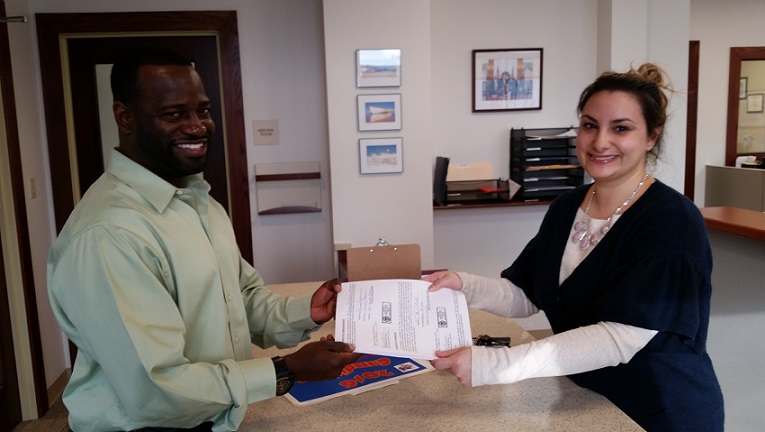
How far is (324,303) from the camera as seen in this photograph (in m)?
1.52

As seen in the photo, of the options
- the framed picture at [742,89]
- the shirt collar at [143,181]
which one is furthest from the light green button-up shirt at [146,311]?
the framed picture at [742,89]

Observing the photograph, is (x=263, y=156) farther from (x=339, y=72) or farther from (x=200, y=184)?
(x=200, y=184)

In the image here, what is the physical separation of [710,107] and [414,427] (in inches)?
199

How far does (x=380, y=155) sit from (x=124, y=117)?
2275mm

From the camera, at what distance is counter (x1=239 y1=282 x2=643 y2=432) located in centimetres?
127

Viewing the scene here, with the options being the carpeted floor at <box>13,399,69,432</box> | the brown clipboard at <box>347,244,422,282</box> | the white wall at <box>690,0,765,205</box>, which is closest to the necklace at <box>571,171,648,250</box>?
the brown clipboard at <box>347,244,422,282</box>

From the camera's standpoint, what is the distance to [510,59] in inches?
151

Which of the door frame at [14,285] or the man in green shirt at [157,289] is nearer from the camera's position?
the man in green shirt at [157,289]

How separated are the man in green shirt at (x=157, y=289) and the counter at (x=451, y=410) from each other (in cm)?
14

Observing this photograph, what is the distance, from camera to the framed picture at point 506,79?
12.5 ft

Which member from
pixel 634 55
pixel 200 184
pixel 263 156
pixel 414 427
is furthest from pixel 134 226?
pixel 634 55

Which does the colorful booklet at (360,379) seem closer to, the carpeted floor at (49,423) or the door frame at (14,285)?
the carpeted floor at (49,423)

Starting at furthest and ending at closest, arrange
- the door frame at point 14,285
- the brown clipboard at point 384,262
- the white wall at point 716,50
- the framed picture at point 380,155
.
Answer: the white wall at point 716,50 < the framed picture at point 380,155 < the door frame at point 14,285 < the brown clipboard at point 384,262

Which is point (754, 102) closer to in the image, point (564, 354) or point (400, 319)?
point (564, 354)
